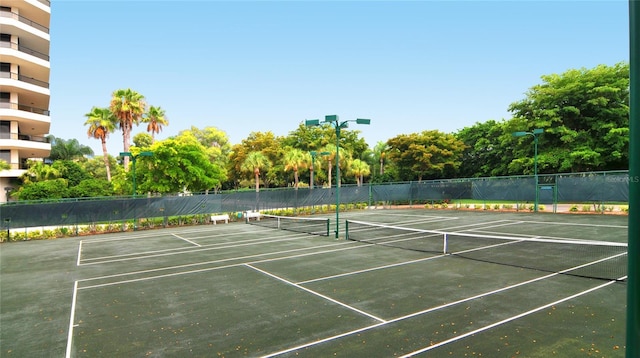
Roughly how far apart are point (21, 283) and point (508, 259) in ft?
53.6

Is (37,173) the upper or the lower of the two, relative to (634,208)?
upper

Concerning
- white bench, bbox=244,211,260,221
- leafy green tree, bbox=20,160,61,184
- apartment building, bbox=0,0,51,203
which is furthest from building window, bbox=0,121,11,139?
white bench, bbox=244,211,260,221

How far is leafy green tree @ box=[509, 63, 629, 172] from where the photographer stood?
40719 millimetres

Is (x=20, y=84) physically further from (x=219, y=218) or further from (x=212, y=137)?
(x=212, y=137)

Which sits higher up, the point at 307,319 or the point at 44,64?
the point at 44,64

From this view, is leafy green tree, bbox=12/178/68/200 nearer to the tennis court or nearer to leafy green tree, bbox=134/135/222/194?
leafy green tree, bbox=134/135/222/194

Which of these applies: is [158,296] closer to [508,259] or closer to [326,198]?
[508,259]

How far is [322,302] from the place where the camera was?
366 inches

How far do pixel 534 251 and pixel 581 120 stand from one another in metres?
37.8

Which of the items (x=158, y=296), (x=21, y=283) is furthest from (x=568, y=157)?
(x=21, y=283)

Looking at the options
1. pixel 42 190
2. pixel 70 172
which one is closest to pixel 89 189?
pixel 42 190

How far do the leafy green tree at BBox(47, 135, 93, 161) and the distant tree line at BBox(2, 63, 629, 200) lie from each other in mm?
146

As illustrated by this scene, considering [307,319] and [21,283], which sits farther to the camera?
[21,283]

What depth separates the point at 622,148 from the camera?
40.0 meters
